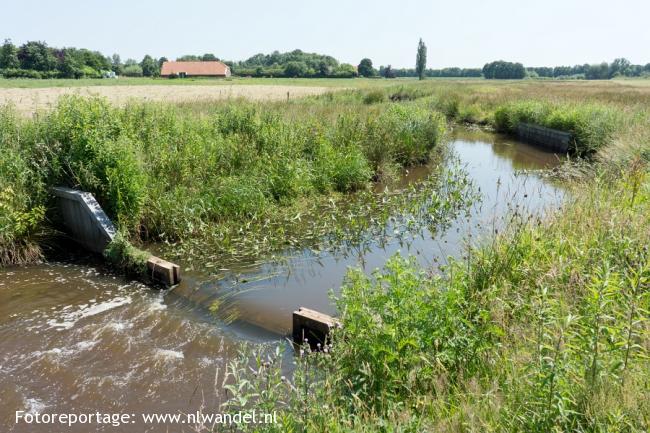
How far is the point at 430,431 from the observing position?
9.85 feet

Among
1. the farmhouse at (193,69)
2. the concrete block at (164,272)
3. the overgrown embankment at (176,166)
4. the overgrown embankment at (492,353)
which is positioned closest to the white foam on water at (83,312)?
the concrete block at (164,272)

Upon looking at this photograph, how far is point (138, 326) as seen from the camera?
19.6 feet

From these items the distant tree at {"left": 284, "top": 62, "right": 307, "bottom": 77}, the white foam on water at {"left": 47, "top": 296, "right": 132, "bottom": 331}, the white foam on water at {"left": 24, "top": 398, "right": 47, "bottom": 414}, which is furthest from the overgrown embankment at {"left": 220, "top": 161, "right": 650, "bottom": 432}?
the distant tree at {"left": 284, "top": 62, "right": 307, "bottom": 77}

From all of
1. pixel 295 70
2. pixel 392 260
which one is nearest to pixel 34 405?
pixel 392 260

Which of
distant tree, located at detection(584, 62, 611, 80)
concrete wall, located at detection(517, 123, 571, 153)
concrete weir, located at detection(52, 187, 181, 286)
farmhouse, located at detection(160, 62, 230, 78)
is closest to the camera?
concrete weir, located at detection(52, 187, 181, 286)

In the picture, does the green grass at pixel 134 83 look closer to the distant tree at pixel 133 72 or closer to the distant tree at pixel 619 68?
the distant tree at pixel 133 72

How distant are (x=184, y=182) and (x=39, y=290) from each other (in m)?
3.84

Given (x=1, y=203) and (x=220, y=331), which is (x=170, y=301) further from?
(x=1, y=203)

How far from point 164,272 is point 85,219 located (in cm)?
228

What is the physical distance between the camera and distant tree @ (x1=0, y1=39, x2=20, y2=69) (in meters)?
82.9

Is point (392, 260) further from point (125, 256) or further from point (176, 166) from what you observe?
point (176, 166)

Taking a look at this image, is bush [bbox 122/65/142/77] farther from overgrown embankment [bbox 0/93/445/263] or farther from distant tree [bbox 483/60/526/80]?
overgrown embankment [bbox 0/93/445/263]

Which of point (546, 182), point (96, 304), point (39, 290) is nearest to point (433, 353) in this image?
point (96, 304)

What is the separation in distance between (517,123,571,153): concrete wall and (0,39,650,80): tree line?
75356mm
